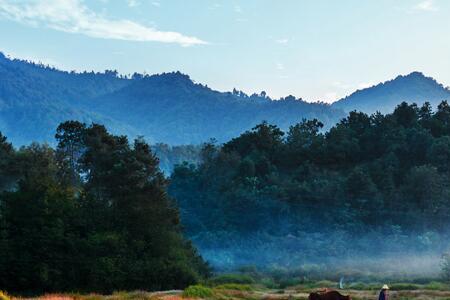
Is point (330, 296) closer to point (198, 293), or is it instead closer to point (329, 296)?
point (329, 296)

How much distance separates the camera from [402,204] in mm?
73688

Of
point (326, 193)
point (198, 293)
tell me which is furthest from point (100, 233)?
point (326, 193)

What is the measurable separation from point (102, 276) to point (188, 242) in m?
13.1

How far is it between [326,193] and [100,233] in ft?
122

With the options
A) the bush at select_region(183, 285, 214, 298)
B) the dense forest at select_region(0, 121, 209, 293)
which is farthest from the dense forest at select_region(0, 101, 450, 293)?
the bush at select_region(183, 285, 214, 298)

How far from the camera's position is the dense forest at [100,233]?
4247cm

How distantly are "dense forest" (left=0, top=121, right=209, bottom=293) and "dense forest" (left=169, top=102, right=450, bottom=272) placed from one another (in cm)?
2110

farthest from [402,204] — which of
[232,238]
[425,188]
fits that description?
[232,238]

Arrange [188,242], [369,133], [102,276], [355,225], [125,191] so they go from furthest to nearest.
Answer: [369,133] → [355,225] → [188,242] → [125,191] → [102,276]

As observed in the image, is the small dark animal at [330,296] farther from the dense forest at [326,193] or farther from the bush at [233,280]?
the dense forest at [326,193]

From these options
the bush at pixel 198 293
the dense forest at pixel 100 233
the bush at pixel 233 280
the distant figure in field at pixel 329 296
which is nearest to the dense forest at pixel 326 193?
the bush at pixel 233 280

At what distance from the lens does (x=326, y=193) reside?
249 feet

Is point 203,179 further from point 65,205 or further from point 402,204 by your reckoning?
point 65,205

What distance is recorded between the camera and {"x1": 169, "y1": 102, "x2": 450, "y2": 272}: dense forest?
7025cm
